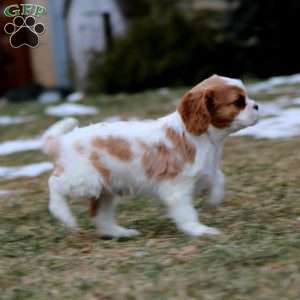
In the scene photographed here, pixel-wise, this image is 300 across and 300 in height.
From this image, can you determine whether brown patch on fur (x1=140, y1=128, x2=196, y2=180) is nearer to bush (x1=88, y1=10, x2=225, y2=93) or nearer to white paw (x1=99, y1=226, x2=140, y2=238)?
white paw (x1=99, y1=226, x2=140, y2=238)

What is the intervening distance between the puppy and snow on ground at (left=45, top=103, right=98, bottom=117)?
6355 millimetres

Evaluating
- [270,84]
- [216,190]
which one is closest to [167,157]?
[216,190]

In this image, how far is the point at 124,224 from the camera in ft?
16.9

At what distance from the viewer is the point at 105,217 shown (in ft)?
15.7

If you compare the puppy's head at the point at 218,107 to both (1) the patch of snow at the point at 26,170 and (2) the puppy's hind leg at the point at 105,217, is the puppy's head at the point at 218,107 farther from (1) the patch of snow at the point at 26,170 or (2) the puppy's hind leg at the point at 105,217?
(1) the patch of snow at the point at 26,170

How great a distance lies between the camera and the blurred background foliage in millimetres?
15484

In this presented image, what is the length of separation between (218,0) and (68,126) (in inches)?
494

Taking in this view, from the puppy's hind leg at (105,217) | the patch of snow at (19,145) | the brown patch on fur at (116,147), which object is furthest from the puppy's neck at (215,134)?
the patch of snow at (19,145)

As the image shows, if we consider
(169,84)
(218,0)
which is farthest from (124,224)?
(218,0)

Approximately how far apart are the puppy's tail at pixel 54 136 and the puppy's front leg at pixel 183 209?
2.42ft

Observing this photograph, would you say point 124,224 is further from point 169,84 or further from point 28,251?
point 169,84

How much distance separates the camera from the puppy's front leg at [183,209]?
4406 mm

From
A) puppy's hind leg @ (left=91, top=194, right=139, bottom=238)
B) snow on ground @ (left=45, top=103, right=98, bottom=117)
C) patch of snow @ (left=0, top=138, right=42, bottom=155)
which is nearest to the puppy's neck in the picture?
puppy's hind leg @ (left=91, top=194, right=139, bottom=238)

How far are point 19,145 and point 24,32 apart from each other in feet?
26.2
